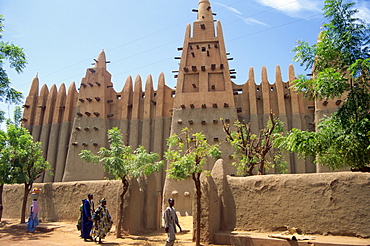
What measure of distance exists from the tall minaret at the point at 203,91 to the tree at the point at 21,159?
8.41 m

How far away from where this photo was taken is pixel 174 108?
23266 millimetres

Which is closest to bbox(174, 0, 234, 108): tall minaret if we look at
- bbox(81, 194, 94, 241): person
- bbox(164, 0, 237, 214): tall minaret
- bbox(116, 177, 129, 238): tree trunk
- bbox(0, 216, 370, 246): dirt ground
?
bbox(164, 0, 237, 214): tall minaret

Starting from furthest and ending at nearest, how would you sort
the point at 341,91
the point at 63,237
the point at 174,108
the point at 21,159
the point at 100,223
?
the point at 174,108 → the point at 21,159 → the point at 63,237 → the point at 100,223 → the point at 341,91

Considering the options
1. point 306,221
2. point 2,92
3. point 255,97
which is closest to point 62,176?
point 2,92

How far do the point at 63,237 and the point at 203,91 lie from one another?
47.8 feet

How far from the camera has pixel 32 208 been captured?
13578mm

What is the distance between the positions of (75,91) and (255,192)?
74.7 feet

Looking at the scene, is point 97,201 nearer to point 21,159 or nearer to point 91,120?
point 21,159

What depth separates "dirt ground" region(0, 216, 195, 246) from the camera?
10.7m

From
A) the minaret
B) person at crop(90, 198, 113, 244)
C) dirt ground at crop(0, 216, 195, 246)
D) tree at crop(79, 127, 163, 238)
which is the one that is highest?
the minaret

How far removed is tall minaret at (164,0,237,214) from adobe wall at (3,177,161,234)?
6603 millimetres

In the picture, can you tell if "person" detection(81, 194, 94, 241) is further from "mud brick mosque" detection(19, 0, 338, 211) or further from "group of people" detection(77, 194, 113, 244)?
"mud brick mosque" detection(19, 0, 338, 211)

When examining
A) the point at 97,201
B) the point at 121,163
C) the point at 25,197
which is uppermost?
the point at 121,163

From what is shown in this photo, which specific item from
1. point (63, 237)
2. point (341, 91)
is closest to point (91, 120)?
point (63, 237)
